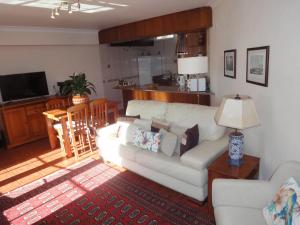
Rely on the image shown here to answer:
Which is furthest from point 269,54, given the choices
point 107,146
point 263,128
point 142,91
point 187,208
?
point 142,91

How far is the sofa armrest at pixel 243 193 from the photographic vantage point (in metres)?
1.70

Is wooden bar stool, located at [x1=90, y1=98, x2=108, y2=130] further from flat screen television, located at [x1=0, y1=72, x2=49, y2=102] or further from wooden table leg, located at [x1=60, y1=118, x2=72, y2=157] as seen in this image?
flat screen television, located at [x1=0, y1=72, x2=49, y2=102]

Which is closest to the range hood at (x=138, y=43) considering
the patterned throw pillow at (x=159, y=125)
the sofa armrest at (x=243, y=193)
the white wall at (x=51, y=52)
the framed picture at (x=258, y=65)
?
the white wall at (x=51, y=52)

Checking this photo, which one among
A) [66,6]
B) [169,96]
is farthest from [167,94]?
[66,6]

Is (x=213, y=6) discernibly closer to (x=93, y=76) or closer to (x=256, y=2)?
(x=256, y=2)

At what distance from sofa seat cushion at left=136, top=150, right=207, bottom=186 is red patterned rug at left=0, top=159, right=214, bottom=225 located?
302mm

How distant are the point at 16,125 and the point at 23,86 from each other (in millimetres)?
Answer: 898

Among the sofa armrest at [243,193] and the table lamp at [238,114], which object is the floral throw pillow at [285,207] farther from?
the table lamp at [238,114]

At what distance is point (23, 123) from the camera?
15.1 ft

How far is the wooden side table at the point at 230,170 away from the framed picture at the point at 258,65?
783mm

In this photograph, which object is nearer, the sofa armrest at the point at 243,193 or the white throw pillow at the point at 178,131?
the sofa armrest at the point at 243,193

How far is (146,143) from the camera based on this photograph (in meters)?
2.85

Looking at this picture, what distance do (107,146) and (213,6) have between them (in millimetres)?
2899

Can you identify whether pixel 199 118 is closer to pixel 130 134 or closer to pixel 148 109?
pixel 148 109
